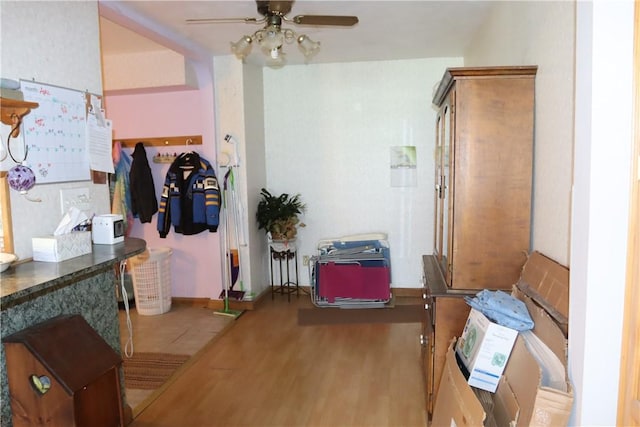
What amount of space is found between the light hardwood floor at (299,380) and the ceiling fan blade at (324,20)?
2206 millimetres

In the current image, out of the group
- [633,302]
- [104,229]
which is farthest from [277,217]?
[633,302]

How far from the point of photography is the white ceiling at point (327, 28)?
2918mm

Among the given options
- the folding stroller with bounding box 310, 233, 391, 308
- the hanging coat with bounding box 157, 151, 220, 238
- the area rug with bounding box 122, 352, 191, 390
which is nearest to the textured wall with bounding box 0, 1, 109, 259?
the area rug with bounding box 122, 352, 191, 390

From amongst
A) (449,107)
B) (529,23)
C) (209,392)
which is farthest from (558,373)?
(209,392)

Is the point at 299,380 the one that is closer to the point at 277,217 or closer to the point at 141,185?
the point at 277,217

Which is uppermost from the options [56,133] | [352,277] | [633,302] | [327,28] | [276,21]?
[327,28]

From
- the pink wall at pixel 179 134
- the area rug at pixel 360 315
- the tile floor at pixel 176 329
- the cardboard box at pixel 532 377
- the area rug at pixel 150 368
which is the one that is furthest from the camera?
the pink wall at pixel 179 134

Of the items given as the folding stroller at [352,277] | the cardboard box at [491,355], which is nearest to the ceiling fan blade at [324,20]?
the cardboard box at [491,355]

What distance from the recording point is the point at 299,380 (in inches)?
115

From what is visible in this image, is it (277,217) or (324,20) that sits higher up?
(324,20)

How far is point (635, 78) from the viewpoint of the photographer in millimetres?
1270

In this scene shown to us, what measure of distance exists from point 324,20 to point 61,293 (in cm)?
198

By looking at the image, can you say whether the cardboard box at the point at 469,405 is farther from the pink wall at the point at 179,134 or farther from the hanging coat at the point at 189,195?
the pink wall at the point at 179,134

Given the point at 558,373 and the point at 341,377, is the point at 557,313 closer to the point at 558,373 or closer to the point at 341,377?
the point at 558,373
